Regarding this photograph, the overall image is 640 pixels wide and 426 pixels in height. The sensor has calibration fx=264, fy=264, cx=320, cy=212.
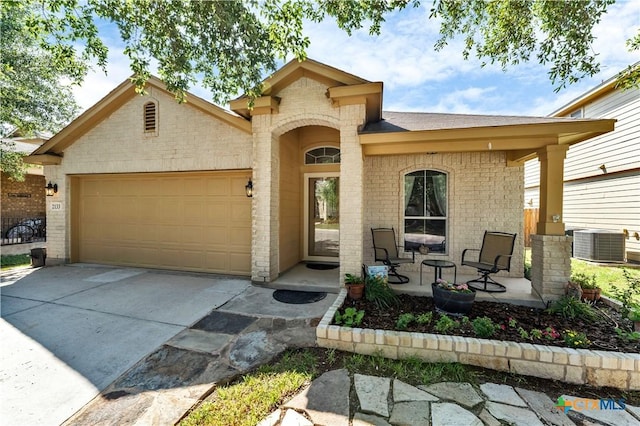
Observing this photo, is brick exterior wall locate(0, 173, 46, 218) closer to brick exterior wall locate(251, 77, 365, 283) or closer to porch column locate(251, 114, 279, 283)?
porch column locate(251, 114, 279, 283)

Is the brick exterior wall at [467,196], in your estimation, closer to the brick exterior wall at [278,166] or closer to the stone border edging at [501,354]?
the brick exterior wall at [278,166]

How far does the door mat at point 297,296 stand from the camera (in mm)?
4648

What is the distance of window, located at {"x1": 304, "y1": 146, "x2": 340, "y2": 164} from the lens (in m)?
6.92

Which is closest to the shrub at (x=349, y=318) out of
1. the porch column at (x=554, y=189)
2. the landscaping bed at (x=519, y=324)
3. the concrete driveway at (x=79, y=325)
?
the landscaping bed at (x=519, y=324)

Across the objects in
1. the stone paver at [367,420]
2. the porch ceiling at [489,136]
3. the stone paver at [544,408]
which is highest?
the porch ceiling at [489,136]

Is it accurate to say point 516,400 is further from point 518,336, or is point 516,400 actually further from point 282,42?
point 282,42

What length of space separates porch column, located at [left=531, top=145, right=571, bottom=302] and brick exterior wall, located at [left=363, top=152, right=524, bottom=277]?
140 centimetres

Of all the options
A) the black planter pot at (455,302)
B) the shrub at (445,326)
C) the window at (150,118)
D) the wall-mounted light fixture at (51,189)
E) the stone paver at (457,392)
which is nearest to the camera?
the stone paver at (457,392)

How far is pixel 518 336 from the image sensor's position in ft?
10.5

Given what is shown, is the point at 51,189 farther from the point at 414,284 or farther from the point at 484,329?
the point at 484,329

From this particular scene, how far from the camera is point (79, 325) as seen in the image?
3699 millimetres

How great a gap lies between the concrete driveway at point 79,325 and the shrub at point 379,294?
2473 millimetres

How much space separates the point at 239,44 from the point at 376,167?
3.79m

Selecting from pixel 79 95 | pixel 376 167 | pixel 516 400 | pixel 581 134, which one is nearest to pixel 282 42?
pixel 376 167
